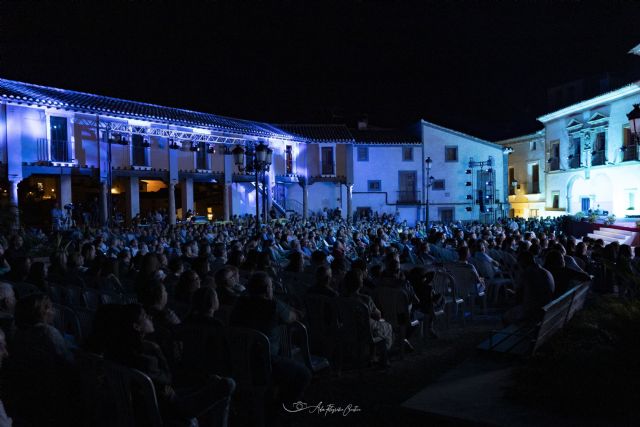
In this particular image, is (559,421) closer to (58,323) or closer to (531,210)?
(58,323)

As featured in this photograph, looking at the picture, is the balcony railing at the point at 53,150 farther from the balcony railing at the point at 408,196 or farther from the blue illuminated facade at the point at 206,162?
the balcony railing at the point at 408,196

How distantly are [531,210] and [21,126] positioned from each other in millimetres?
33592

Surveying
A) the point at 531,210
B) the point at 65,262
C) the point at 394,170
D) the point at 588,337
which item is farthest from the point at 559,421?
the point at 531,210

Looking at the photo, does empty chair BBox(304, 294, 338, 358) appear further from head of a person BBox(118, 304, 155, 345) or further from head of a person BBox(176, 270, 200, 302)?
head of a person BBox(118, 304, 155, 345)

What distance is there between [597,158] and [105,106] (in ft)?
89.3

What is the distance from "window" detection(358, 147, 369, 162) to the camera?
35.4 metres

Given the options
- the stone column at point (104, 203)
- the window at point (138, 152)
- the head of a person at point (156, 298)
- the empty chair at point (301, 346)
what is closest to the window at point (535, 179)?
the window at point (138, 152)

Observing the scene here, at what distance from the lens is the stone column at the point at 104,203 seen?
20075 mm

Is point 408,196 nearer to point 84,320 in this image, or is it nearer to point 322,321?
point 322,321

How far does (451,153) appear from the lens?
36156 millimetres

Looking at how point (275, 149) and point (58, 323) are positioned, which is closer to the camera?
point (58, 323)

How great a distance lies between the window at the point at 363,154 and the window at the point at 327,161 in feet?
11.2

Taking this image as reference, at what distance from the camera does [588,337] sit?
4.12 m

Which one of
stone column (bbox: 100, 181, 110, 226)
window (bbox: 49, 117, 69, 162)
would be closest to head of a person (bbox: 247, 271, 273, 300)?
stone column (bbox: 100, 181, 110, 226)
